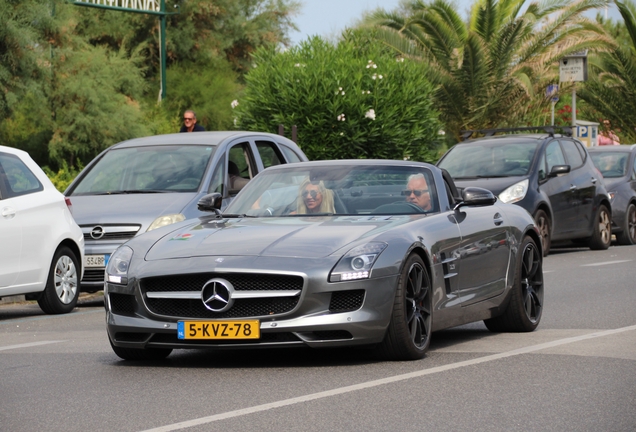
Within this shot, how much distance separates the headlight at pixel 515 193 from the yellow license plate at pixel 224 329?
11.3 m

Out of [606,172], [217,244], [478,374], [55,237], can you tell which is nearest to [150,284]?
[217,244]

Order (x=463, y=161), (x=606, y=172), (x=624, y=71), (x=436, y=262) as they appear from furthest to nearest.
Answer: (x=624, y=71), (x=606, y=172), (x=463, y=161), (x=436, y=262)

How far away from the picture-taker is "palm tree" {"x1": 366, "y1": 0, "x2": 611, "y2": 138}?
32.4 m

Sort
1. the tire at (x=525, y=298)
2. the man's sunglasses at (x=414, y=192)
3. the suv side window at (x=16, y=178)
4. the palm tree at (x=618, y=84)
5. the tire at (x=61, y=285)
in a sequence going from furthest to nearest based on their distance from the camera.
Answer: the palm tree at (x=618, y=84) → the tire at (x=61, y=285) → the suv side window at (x=16, y=178) → the tire at (x=525, y=298) → the man's sunglasses at (x=414, y=192)

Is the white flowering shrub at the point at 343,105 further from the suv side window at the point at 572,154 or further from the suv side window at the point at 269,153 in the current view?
the suv side window at the point at 269,153

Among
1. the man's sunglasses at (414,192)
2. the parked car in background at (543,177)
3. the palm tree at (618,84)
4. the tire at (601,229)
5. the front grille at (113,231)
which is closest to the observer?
the man's sunglasses at (414,192)

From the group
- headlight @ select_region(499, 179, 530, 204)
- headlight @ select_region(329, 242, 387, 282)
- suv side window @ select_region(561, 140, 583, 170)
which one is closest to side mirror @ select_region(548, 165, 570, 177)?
headlight @ select_region(499, 179, 530, 204)

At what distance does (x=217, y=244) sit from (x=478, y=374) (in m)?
1.83

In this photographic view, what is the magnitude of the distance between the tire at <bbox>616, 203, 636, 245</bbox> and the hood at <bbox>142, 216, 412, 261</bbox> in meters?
15.3

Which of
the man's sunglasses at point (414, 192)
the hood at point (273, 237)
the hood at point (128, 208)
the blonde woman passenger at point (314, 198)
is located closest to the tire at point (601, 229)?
the hood at point (128, 208)

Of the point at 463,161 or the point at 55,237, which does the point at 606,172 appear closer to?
the point at 463,161

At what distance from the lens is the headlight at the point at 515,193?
19.0 m

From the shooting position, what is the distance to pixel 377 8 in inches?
1363

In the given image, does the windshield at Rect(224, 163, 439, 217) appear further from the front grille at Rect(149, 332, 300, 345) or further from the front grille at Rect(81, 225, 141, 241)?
the front grille at Rect(81, 225, 141, 241)
